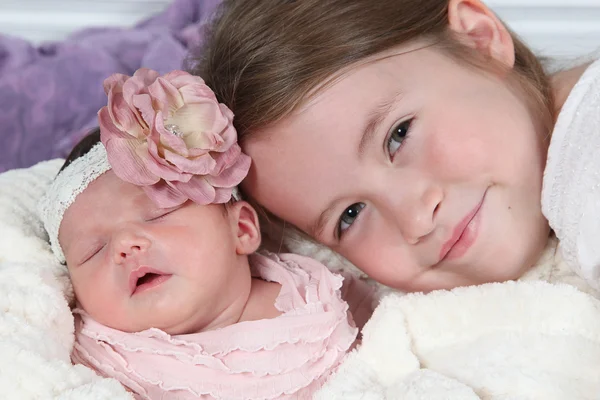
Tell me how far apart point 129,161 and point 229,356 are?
1.13 ft

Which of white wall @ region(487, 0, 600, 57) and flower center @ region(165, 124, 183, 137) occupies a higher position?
flower center @ region(165, 124, 183, 137)

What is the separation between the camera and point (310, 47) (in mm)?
1222

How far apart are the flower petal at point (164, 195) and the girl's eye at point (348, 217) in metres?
0.28

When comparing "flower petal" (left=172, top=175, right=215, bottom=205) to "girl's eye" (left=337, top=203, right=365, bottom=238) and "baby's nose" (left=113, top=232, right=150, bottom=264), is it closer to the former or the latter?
"baby's nose" (left=113, top=232, right=150, bottom=264)

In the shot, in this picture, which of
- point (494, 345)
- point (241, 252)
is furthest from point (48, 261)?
point (494, 345)

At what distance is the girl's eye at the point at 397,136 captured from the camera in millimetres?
1203

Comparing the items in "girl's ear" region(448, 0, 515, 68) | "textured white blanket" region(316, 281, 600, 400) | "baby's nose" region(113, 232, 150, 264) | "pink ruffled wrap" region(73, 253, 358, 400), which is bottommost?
"pink ruffled wrap" region(73, 253, 358, 400)

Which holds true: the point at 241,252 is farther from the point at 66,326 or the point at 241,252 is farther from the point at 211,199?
the point at 66,326

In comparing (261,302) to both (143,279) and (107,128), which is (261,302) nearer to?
(143,279)

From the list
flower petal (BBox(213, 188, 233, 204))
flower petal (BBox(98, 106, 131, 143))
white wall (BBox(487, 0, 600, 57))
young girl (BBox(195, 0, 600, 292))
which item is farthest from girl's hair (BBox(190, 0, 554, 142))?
Result: white wall (BBox(487, 0, 600, 57))

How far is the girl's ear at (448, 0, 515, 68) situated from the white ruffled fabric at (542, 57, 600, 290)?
136mm

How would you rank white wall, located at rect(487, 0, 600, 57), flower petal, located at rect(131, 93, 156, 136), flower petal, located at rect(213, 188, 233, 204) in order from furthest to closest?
white wall, located at rect(487, 0, 600, 57), flower petal, located at rect(213, 188, 233, 204), flower petal, located at rect(131, 93, 156, 136)

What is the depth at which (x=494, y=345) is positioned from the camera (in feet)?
3.77

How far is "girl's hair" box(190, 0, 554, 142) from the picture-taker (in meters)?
1.22
